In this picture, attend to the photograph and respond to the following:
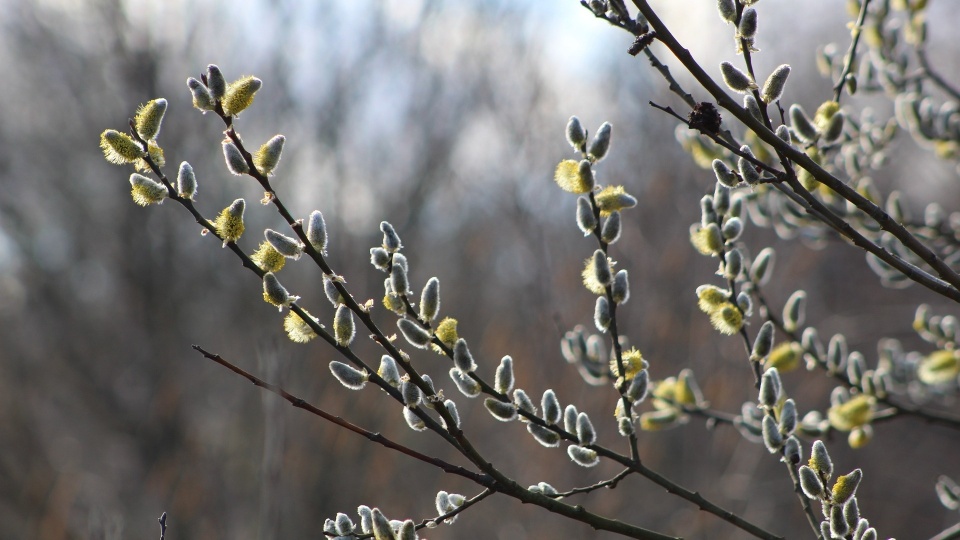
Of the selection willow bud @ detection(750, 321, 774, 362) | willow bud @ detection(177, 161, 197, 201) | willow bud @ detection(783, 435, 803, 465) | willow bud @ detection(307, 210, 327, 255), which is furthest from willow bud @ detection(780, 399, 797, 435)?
willow bud @ detection(177, 161, 197, 201)

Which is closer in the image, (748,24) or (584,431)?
(748,24)

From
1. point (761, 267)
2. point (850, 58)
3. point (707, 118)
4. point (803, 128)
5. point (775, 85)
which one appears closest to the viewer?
point (707, 118)

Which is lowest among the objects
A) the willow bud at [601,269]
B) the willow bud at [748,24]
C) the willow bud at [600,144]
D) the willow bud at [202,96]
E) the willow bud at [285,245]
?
the willow bud at [285,245]

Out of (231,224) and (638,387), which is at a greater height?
(638,387)

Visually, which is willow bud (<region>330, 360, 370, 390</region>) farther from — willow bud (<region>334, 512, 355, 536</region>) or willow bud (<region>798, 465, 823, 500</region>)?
willow bud (<region>798, 465, 823, 500</region>)

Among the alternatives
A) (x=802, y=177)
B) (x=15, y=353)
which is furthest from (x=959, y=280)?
(x=15, y=353)

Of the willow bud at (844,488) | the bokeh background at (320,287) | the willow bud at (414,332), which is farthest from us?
the bokeh background at (320,287)

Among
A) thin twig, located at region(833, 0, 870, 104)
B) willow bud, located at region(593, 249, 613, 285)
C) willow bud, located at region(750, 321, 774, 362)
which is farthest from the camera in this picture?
thin twig, located at region(833, 0, 870, 104)

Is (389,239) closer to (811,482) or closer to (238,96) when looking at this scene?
(238,96)

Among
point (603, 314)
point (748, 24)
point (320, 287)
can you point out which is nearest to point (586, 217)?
point (603, 314)

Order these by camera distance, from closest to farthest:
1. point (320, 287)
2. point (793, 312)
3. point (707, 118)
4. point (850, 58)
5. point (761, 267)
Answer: point (707, 118)
point (850, 58)
point (761, 267)
point (793, 312)
point (320, 287)

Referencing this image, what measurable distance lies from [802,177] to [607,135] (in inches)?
16.1

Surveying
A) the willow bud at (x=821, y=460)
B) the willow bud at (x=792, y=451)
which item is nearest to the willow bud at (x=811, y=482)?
the willow bud at (x=821, y=460)

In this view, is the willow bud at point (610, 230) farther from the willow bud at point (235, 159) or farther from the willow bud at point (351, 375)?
the willow bud at point (235, 159)
